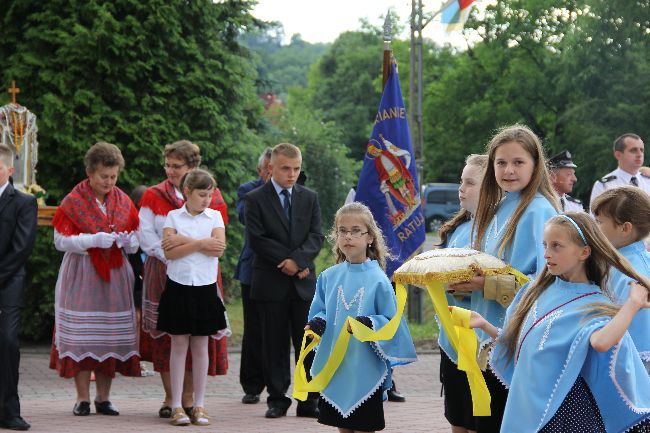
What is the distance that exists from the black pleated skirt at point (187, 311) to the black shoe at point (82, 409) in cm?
98

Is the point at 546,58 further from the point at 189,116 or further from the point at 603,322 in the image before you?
the point at 603,322

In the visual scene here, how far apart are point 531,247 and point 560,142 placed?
3862cm

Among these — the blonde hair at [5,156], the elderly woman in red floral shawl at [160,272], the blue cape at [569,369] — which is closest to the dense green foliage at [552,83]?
the elderly woman in red floral shawl at [160,272]

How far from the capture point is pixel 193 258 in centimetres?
887

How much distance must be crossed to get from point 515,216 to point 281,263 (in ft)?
13.5

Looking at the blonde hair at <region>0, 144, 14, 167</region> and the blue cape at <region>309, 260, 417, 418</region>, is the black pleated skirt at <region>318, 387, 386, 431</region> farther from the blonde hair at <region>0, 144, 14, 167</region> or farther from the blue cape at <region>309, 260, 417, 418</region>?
the blonde hair at <region>0, 144, 14, 167</region>

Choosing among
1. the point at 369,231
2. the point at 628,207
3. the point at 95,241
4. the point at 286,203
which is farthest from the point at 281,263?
the point at 628,207

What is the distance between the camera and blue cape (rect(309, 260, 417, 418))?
6734mm

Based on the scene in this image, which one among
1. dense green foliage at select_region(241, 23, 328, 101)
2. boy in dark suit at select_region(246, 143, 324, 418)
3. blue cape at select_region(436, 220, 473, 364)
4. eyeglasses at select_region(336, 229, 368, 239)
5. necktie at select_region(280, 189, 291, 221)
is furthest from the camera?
dense green foliage at select_region(241, 23, 328, 101)

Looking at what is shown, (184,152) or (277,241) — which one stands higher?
(184,152)

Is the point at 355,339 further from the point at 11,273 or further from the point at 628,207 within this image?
the point at 11,273

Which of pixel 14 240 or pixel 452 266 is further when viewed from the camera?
pixel 14 240

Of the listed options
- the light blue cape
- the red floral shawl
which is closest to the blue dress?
the light blue cape

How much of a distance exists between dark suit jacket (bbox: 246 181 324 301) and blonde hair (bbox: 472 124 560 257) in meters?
3.86
